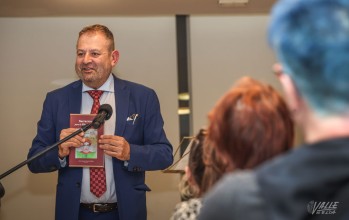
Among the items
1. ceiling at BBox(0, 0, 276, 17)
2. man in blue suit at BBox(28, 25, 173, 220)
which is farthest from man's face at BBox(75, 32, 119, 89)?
ceiling at BBox(0, 0, 276, 17)

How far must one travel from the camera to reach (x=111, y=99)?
2.90 m

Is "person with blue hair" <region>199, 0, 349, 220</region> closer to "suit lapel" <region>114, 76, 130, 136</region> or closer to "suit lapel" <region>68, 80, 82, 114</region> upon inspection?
"suit lapel" <region>114, 76, 130, 136</region>

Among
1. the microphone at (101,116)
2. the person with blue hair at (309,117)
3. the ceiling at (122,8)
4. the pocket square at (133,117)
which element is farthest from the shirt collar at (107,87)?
the person with blue hair at (309,117)

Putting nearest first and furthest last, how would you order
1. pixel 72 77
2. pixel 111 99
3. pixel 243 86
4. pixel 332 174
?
pixel 332 174, pixel 243 86, pixel 111 99, pixel 72 77

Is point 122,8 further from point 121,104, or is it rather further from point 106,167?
point 106,167

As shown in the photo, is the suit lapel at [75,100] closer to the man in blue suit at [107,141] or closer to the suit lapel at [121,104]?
the man in blue suit at [107,141]

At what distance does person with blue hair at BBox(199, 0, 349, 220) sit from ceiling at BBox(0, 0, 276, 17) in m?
3.62

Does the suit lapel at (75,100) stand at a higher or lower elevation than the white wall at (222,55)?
lower

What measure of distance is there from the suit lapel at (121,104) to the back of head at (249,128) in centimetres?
175

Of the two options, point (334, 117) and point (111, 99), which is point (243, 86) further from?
point (111, 99)

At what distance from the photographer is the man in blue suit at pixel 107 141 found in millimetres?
2682

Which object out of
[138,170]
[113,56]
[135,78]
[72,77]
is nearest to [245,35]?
[135,78]

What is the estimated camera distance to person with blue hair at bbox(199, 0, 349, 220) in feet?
2.52

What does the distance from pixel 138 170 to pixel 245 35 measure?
2664 mm
